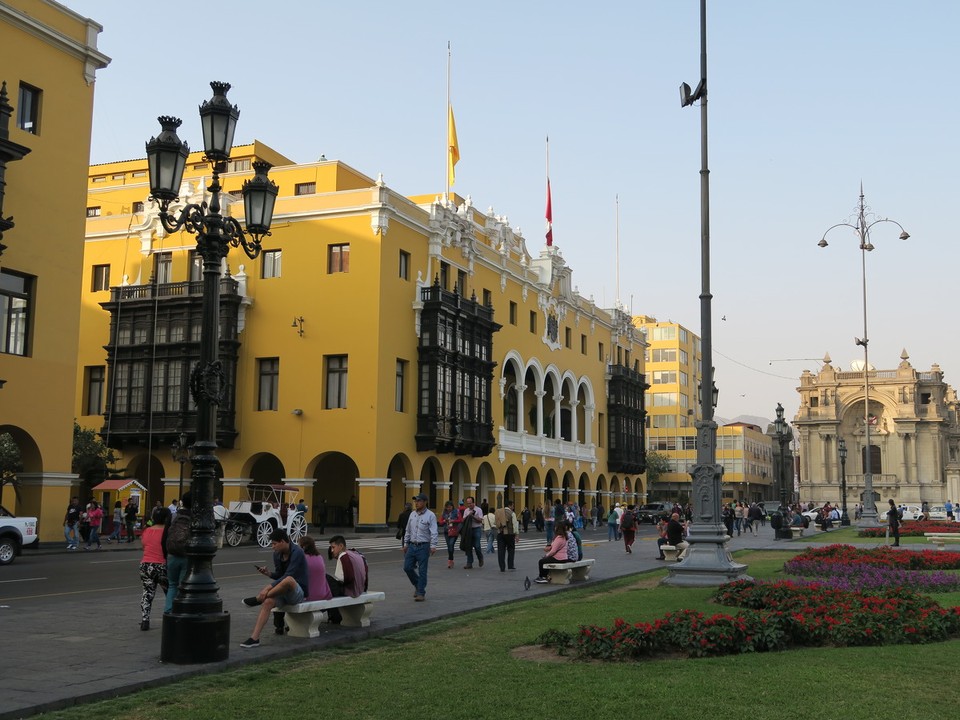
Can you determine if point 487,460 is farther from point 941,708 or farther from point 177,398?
point 941,708

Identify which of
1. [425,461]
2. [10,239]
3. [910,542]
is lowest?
[910,542]

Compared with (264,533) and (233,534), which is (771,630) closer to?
(264,533)

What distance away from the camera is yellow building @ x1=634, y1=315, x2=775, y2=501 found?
98.6 meters

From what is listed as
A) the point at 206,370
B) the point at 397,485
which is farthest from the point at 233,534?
the point at 206,370

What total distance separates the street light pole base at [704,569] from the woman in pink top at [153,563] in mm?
9543

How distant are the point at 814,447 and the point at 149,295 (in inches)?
3011

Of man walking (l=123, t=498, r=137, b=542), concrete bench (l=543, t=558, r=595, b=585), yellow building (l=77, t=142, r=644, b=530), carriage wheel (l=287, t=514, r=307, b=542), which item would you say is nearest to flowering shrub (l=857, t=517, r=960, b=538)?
yellow building (l=77, t=142, r=644, b=530)

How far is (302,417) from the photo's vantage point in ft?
134

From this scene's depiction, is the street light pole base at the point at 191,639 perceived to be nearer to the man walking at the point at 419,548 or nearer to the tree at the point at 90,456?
the man walking at the point at 419,548

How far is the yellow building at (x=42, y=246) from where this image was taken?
87.5 feet

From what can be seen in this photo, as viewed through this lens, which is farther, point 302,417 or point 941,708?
point 302,417

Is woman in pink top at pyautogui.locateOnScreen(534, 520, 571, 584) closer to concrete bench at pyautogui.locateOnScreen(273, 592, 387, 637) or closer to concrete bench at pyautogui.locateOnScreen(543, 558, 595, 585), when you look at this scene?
concrete bench at pyautogui.locateOnScreen(543, 558, 595, 585)

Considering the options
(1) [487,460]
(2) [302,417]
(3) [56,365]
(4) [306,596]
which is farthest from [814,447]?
(4) [306,596]

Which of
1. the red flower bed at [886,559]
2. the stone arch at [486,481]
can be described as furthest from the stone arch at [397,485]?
the red flower bed at [886,559]
